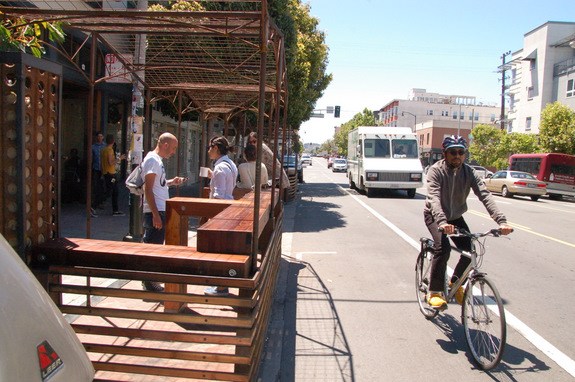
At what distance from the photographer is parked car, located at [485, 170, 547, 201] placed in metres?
25.7

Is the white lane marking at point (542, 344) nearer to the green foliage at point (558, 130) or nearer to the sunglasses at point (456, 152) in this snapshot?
the sunglasses at point (456, 152)

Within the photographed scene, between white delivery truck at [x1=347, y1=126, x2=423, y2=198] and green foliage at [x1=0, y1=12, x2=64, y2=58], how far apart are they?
17437mm

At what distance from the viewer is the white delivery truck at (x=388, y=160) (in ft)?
68.9

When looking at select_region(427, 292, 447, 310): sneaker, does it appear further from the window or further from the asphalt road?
the window

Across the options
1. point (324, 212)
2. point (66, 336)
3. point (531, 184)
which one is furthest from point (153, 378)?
point (531, 184)

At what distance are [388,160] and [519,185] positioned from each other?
8.92 metres

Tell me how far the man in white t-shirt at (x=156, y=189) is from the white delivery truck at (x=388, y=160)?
1603cm

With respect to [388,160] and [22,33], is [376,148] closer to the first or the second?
[388,160]

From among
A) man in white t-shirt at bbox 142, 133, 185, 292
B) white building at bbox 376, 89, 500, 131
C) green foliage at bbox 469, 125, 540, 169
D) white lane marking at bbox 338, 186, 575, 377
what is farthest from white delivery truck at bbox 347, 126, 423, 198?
white building at bbox 376, 89, 500, 131

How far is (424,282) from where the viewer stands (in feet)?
18.6

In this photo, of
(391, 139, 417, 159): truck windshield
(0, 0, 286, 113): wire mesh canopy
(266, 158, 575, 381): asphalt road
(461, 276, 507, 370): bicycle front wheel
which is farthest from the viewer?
(391, 139, 417, 159): truck windshield

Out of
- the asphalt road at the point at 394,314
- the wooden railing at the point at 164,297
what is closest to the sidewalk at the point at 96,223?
the asphalt road at the point at 394,314

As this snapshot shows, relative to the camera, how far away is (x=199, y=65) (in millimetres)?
6094

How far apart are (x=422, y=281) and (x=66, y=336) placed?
15.1 feet
